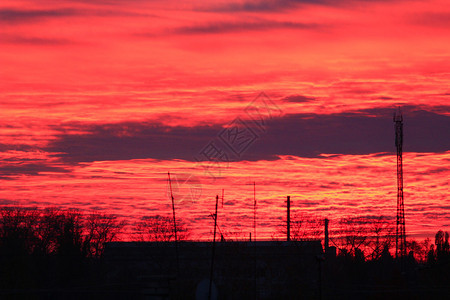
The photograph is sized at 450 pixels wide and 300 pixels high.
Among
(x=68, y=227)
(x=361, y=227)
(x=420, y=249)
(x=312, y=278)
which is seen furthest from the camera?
(x=420, y=249)

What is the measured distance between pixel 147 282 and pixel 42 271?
168 ft

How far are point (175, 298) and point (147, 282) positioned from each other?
31131mm

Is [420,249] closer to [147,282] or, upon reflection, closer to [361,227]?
[361,227]

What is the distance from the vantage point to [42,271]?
76938 millimetres

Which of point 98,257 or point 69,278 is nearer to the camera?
point 69,278

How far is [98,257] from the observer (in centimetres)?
8769

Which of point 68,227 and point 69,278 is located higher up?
point 68,227

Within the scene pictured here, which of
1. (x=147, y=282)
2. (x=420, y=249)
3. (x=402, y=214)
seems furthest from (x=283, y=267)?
(x=147, y=282)

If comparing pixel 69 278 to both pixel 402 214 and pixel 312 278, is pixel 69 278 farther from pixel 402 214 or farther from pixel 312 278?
pixel 402 214

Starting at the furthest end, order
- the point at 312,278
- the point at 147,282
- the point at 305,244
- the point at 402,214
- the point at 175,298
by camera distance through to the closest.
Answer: the point at 305,244, the point at 312,278, the point at 402,214, the point at 175,298, the point at 147,282

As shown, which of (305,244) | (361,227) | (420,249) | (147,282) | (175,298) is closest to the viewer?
(147,282)

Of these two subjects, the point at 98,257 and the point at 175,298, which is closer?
the point at 175,298

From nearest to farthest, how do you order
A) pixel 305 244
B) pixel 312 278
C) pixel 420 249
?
pixel 312 278, pixel 305 244, pixel 420 249

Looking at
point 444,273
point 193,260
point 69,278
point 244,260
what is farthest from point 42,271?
point 444,273
